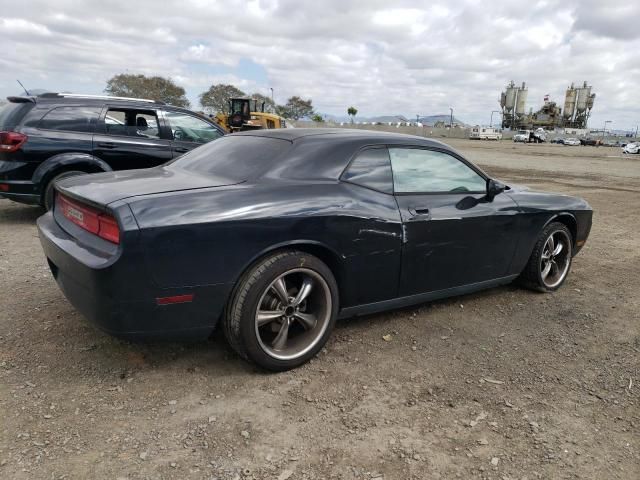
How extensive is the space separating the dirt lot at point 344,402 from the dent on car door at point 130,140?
9.92ft

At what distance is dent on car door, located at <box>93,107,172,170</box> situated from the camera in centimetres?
676

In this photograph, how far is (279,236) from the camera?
289cm

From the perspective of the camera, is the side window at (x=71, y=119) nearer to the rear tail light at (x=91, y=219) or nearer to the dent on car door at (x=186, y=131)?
the dent on car door at (x=186, y=131)

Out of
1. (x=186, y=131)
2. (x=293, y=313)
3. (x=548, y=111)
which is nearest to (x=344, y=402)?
(x=293, y=313)

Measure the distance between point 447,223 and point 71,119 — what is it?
17.4 feet

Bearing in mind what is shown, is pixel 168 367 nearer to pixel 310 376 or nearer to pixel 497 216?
pixel 310 376

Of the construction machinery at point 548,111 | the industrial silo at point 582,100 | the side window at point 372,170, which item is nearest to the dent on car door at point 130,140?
the side window at point 372,170

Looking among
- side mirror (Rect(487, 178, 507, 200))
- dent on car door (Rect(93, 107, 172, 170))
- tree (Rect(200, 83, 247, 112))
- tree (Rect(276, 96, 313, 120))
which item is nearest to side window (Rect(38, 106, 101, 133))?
dent on car door (Rect(93, 107, 172, 170))

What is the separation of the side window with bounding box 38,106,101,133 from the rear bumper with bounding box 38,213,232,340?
4.31 meters

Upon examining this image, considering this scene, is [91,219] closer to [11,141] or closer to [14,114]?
[11,141]

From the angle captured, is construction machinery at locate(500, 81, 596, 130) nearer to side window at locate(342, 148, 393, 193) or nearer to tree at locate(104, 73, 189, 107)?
tree at locate(104, 73, 189, 107)

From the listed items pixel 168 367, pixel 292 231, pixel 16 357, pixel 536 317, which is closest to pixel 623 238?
pixel 536 317

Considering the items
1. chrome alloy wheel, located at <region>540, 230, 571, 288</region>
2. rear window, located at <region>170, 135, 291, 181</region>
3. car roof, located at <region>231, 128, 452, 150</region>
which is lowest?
chrome alloy wheel, located at <region>540, 230, 571, 288</region>

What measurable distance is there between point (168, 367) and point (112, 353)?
0.41 metres
